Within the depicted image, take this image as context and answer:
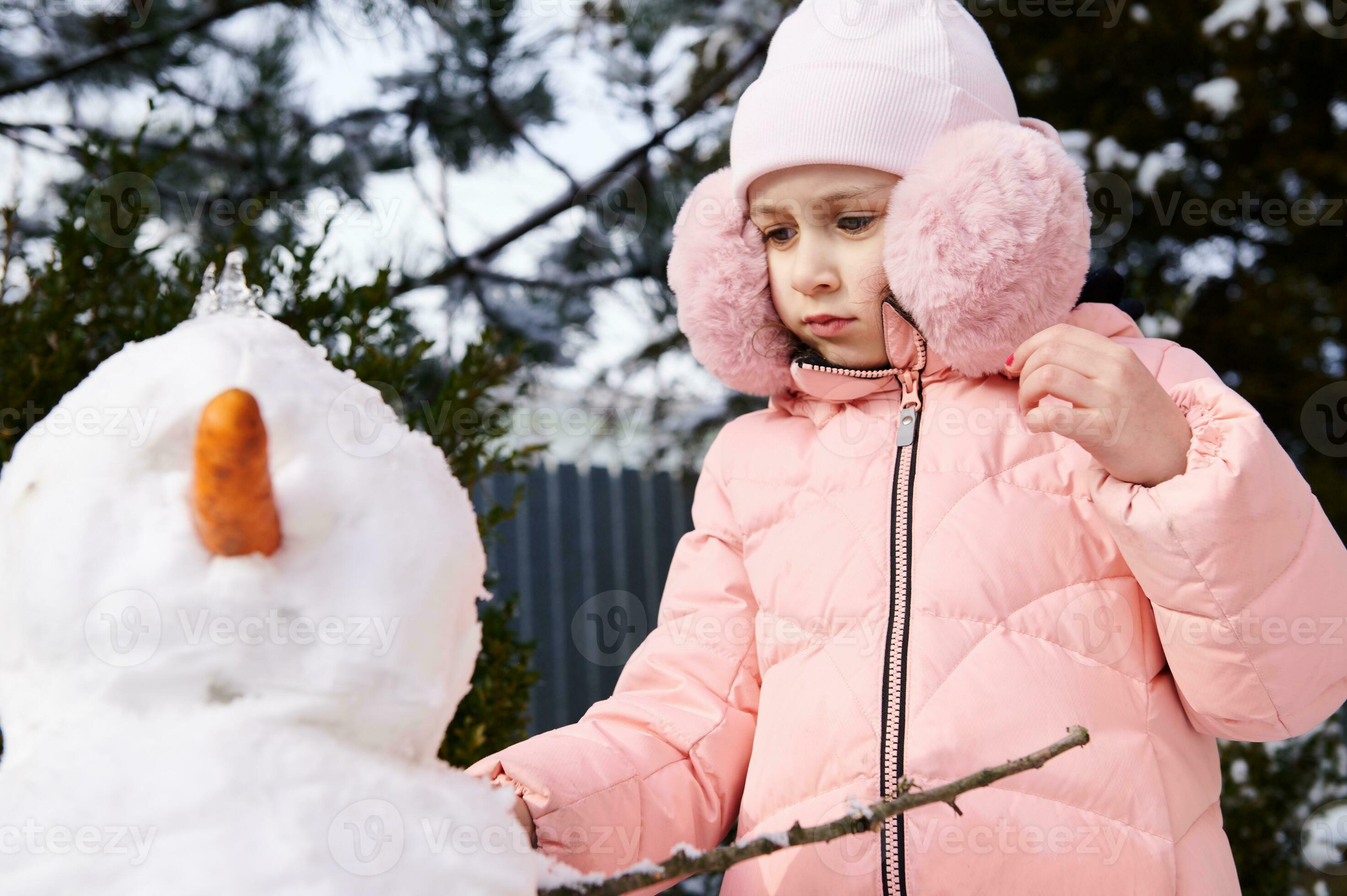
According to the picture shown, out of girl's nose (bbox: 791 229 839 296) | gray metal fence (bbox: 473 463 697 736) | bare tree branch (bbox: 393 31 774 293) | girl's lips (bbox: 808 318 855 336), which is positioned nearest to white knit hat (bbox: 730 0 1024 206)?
girl's nose (bbox: 791 229 839 296)

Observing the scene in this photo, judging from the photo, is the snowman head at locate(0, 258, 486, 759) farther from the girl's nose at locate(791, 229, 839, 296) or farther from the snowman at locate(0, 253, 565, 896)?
the girl's nose at locate(791, 229, 839, 296)

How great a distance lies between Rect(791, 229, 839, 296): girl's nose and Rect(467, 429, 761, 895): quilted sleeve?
352 millimetres

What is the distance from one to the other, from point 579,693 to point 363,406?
18.4 ft

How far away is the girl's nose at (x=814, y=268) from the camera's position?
5.11 feet

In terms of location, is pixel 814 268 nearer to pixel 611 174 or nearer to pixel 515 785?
pixel 515 785

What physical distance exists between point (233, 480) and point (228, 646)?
0.12 meters

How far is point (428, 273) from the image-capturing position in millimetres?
3324

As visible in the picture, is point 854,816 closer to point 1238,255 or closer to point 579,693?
point 579,693

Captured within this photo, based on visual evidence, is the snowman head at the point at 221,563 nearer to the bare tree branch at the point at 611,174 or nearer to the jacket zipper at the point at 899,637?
the jacket zipper at the point at 899,637

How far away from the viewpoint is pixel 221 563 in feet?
2.34

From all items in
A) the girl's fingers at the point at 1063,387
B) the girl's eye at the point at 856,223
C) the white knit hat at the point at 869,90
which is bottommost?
the girl's fingers at the point at 1063,387

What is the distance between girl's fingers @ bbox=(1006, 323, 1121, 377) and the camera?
1295mm

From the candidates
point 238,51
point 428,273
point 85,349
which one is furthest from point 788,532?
point 238,51

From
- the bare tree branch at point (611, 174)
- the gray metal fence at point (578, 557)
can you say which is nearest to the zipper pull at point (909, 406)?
the bare tree branch at point (611, 174)
